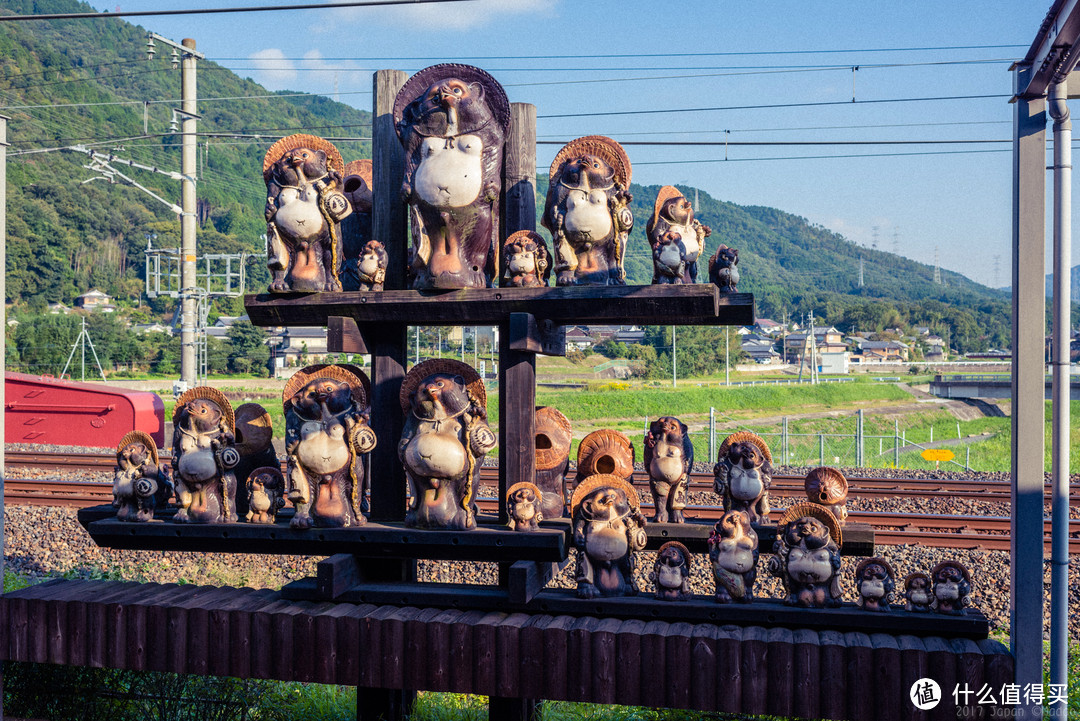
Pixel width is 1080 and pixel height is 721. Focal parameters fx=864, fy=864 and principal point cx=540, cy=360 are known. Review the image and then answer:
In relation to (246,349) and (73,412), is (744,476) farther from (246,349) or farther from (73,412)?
(246,349)

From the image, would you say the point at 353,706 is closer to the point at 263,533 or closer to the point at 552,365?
the point at 263,533

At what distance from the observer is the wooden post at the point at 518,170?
3.97 meters

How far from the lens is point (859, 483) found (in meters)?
10.3

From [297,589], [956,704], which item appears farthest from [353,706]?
[956,704]

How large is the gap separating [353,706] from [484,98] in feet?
10.3

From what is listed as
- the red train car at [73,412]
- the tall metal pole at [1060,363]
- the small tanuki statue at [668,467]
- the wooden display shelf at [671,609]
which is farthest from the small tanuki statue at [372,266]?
the red train car at [73,412]

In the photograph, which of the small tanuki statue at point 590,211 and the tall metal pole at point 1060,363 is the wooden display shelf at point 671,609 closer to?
the tall metal pole at point 1060,363

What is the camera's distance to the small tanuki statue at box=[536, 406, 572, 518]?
4.38m

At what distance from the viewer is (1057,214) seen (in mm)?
3275

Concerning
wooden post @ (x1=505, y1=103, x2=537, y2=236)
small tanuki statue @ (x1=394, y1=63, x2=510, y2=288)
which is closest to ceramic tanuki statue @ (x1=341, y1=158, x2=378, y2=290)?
small tanuki statue @ (x1=394, y1=63, x2=510, y2=288)

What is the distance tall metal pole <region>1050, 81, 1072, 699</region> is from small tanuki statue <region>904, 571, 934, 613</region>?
1.45 ft

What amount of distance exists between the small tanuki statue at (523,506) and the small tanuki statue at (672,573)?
1.80 feet

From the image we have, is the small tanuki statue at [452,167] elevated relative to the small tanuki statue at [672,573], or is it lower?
elevated

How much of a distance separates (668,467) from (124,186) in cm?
8112
